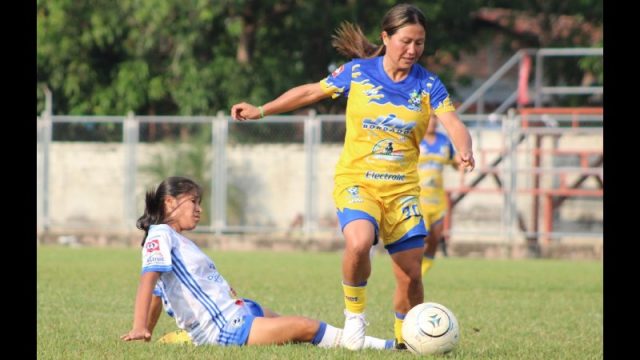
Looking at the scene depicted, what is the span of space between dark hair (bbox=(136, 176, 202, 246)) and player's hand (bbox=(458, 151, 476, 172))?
161 cm

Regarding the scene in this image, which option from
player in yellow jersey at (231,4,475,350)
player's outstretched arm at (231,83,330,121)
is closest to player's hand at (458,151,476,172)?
player in yellow jersey at (231,4,475,350)

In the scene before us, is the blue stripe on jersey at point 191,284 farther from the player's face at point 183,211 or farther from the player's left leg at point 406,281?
the player's left leg at point 406,281

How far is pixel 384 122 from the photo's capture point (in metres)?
8.19

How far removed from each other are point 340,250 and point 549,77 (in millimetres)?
8441

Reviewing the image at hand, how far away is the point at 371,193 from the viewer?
26.9ft

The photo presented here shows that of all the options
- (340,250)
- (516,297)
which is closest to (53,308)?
(516,297)

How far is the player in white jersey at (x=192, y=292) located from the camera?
7668 mm

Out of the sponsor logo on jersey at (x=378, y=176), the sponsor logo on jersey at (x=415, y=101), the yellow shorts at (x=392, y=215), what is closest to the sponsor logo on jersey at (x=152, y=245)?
the yellow shorts at (x=392, y=215)

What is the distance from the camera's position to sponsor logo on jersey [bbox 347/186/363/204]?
814 centimetres

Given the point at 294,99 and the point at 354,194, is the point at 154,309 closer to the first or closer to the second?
the point at 354,194

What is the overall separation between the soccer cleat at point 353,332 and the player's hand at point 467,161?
114 cm

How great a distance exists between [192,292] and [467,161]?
72.4 inches

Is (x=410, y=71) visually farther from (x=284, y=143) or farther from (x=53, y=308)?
(x=284, y=143)

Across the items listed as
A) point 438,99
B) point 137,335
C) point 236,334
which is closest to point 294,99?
point 438,99
